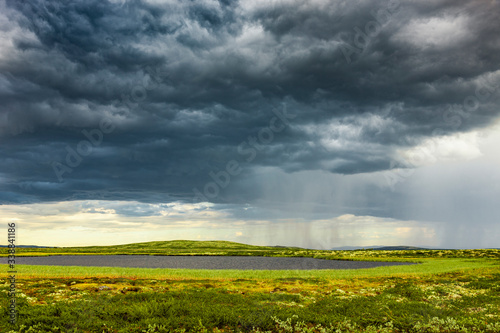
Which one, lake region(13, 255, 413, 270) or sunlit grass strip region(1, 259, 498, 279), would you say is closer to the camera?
sunlit grass strip region(1, 259, 498, 279)

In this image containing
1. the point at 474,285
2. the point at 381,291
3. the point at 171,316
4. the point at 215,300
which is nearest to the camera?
the point at 171,316

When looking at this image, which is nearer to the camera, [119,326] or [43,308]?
[119,326]

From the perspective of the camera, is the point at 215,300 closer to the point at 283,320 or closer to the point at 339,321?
the point at 283,320

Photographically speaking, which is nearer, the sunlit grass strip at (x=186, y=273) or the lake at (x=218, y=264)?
the sunlit grass strip at (x=186, y=273)

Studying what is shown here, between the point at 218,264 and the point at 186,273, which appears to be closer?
the point at 186,273

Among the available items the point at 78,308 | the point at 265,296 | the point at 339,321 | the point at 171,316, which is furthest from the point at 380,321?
the point at 78,308

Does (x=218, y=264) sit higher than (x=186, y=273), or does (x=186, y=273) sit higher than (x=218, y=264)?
(x=186, y=273)

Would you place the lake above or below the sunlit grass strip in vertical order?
below

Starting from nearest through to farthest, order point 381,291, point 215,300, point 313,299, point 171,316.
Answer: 1. point 171,316
2. point 215,300
3. point 313,299
4. point 381,291

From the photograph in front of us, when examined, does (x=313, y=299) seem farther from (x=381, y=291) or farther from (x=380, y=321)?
(x=381, y=291)

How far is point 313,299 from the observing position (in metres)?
24.2

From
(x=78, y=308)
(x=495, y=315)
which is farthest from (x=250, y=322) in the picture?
(x=495, y=315)

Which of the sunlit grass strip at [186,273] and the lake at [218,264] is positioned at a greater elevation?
the sunlit grass strip at [186,273]

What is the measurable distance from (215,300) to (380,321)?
10777 mm
